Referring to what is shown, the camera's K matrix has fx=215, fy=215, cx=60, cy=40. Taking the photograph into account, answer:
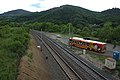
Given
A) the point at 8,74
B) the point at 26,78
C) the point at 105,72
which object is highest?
the point at 8,74

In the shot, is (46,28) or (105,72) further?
(46,28)

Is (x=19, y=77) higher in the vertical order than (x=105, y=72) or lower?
higher

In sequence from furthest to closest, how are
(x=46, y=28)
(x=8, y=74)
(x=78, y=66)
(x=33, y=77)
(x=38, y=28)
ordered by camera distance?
(x=38, y=28) < (x=46, y=28) < (x=78, y=66) < (x=33, y=77) < (x=8, y=74)

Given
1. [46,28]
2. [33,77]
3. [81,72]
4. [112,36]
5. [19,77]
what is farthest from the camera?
[46,28]

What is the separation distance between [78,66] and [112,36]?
4924 centimetres

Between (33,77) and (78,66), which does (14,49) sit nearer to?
(33,77)

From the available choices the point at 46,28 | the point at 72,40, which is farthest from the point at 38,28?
the point at 72,40

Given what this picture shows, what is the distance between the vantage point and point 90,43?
5684 cm

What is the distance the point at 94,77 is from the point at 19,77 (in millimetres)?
11655

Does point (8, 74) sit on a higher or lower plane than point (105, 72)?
higher

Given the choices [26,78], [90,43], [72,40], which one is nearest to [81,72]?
[26,78]

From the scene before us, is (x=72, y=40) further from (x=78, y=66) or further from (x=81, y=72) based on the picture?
(x=81, y=72)

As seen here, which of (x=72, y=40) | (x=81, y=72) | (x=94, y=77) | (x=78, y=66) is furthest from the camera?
(x=72, y=40)

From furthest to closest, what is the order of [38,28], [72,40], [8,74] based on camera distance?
1. [38,28]
2. [72,40]
3. [8,74]
